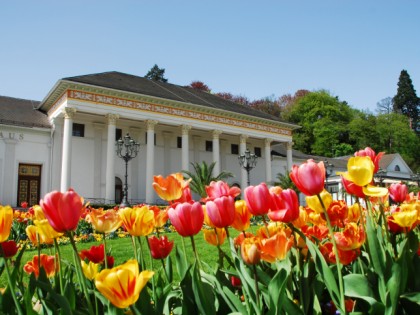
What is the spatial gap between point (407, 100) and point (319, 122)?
3386 cm

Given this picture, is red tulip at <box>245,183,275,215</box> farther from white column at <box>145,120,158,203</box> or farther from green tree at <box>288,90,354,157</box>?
green tree at <box>288,90,354,157</box>

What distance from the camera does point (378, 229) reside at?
6.49ft

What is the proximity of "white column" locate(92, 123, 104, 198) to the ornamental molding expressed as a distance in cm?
357

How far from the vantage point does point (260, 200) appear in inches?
67.1

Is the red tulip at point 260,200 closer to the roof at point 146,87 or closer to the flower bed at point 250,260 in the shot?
the flower bed at point 250,260

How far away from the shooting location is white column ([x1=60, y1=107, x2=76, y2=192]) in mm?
26930

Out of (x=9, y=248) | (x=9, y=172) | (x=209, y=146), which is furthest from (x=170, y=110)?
(x=9, y=248)

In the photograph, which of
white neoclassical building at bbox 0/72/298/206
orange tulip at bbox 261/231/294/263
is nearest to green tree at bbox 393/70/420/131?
white neoclassical building at bbox 0/72/298/206

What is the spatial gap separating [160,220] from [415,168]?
78.1 metres

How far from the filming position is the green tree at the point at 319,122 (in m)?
65.1

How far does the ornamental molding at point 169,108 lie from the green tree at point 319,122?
26.7 m

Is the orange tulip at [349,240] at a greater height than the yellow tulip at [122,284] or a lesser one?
greater

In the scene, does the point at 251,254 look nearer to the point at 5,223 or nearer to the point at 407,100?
the point at 5,223

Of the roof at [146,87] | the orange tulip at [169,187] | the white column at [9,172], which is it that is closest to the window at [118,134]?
the roof at [146,87]
